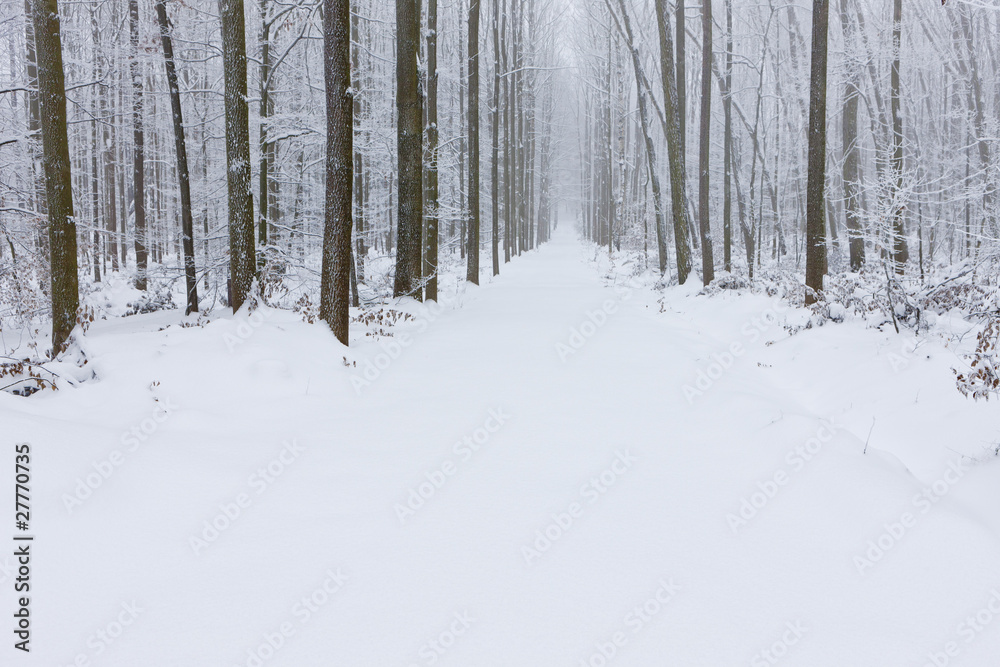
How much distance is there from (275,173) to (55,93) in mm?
5907

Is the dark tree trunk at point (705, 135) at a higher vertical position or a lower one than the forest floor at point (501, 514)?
higher

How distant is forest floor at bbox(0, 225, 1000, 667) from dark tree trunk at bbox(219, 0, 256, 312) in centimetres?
181

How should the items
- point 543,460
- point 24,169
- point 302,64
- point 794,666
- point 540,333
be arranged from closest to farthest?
1. point 794,666
2. point 543,460
3. point 540,333
4. point 24,169
5. point 302,64

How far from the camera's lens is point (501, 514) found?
3420 mm

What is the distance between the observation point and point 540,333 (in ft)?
32.4

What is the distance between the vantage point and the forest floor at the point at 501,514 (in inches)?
93.1

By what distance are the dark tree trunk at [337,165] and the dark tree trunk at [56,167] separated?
132 inches

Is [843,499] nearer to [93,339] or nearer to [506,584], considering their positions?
[506,584]

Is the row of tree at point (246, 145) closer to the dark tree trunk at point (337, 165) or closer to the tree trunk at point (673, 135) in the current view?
the dark tree trunk at point (337, 165)

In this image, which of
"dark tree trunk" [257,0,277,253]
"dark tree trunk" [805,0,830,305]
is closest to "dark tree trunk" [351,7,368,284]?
"dark tree trunk" [257,0,277,253]

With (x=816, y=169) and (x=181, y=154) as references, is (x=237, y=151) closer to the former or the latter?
(x=181, y=154)

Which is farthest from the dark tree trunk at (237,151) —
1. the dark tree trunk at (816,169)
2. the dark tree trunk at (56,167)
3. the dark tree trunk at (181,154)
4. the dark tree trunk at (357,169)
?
the dark tree trunk at (816,169)

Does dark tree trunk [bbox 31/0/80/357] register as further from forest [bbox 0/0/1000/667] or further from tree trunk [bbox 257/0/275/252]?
tree trunk [bbox 257/0/275/252]

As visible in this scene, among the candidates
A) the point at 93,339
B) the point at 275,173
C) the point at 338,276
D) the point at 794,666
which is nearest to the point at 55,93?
the point at 93,339
